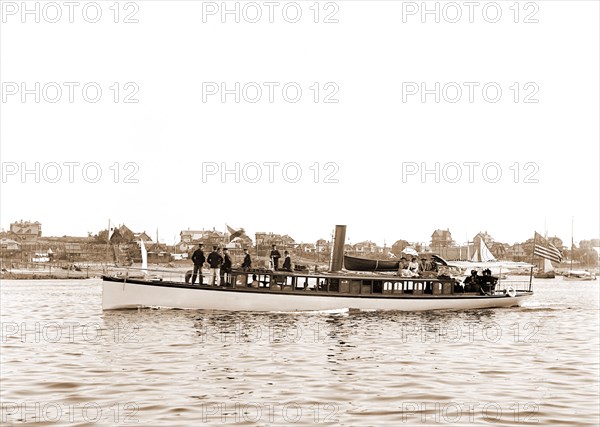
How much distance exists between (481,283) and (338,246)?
355 inches

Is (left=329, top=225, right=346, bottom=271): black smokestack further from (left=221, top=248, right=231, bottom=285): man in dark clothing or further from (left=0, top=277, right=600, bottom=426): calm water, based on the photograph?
(left=0, top=277, right=600, bottom=426): calm water

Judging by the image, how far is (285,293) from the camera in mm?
38156

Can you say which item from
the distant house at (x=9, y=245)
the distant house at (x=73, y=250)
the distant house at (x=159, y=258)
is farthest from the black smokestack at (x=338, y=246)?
the distant house at (x=9, y=245)

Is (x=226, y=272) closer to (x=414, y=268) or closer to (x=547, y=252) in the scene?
(x=414, y=268)

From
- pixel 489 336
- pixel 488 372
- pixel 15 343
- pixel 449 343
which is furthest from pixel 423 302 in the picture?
pixel 15 343

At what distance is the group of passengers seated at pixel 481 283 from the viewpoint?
4381 cm

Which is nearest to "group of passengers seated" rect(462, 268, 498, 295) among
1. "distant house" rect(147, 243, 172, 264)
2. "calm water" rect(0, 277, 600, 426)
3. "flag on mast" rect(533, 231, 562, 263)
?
"flag on mast" rect(533, 231, 562, 263)

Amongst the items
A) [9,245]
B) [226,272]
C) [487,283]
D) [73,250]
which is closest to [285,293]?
[226,272]

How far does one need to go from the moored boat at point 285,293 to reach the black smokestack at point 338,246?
1784mm

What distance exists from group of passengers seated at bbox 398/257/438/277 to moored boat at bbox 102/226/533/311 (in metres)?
0.79

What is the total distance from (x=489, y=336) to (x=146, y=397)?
17368 mm

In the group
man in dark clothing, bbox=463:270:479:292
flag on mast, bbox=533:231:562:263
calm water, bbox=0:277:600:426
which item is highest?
flag on mast, bbox=533:231:562:263

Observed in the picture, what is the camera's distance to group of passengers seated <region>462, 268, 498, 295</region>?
4381 cm

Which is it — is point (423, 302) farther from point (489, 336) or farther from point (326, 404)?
point (326, 404)
